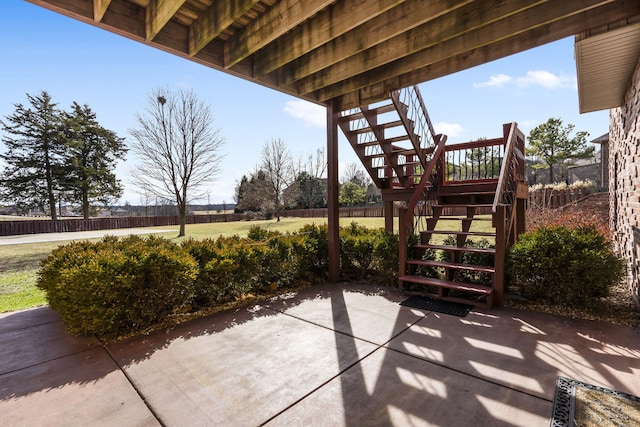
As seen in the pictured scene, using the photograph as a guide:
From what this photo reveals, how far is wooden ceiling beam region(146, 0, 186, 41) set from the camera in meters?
2.34

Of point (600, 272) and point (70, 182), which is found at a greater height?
point (70, 182)

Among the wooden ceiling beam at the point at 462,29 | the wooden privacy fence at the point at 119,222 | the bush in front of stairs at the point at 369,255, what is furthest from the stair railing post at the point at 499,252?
the wooden privacy fence at the point at 119,222

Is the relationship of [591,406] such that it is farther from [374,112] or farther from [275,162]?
[275,162]

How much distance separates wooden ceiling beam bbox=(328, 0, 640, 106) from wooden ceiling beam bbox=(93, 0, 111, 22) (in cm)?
283

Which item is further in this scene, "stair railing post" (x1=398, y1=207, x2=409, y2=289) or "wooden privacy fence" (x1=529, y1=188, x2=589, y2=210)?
"wooden privacy fence" (x1=529, y1=188, x2=589, y2=210)

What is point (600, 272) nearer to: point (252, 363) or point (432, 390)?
point (432, 390)

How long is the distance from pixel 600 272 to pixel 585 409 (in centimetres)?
216

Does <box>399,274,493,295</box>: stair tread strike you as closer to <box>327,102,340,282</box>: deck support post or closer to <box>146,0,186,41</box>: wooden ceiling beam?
<box>327,102,340,282</box>: deck support post

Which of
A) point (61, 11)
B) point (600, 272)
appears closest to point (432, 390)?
point (600, 272)

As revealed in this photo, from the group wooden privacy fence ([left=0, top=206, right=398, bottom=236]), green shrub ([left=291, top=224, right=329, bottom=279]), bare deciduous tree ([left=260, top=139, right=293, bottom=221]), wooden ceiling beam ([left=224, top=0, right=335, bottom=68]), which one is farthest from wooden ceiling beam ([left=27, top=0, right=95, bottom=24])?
bare deciduous tree ([left=260, top=139, right=293, bottom=221])

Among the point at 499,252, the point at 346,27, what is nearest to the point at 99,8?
the point at 346,27

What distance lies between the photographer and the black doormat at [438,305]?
3.49m

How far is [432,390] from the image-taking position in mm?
1967

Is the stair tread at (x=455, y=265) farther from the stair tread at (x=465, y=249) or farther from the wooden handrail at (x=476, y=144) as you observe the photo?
the wooden handrail at (x=476, y=144)
